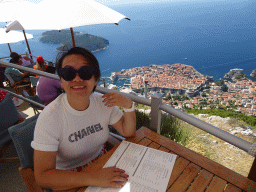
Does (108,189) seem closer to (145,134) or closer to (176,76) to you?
(145,134)

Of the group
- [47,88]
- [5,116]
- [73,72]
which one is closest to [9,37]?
[47,88]

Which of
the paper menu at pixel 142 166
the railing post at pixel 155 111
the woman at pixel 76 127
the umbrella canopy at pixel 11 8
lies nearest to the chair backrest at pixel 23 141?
the woman at pixel 76 127

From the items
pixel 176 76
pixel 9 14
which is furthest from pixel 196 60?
pixel 9 14

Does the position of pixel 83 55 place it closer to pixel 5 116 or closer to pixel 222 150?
pixel 5 116

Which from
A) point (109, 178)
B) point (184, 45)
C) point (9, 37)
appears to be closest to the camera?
point (109, 178)

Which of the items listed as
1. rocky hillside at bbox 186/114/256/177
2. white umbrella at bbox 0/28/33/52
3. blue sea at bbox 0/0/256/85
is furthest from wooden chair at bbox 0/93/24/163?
blue sea at bbox 0/0/256/85
